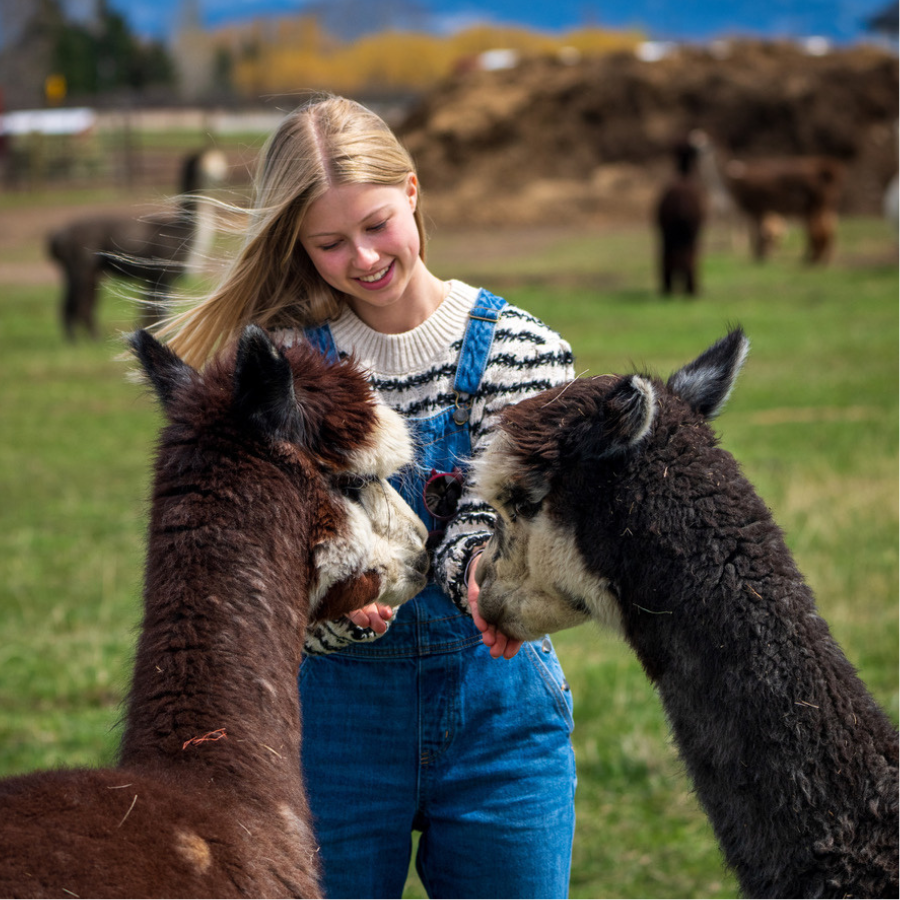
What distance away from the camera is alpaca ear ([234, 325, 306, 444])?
2832mm

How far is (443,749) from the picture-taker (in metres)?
3.38

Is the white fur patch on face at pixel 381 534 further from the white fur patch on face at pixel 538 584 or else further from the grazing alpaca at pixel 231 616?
the white fur patch on face at pixel 538 584

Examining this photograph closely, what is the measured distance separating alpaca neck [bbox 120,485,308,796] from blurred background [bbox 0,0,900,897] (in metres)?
0.55

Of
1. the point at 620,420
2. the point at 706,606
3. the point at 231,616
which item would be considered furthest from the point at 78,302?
the point at 706,606

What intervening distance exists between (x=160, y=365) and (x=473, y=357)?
0.86 m

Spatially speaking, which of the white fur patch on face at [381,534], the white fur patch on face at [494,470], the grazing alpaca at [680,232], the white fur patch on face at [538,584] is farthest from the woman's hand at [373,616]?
the grazing alpaca at [680,232]

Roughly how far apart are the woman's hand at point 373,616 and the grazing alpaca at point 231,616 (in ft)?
0.11

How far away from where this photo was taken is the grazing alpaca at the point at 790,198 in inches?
1036

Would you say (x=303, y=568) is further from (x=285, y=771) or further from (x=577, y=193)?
(x=577, y=193)

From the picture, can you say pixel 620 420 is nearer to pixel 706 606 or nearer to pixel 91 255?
pixel 706 606

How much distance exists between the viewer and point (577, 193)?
37.5 m

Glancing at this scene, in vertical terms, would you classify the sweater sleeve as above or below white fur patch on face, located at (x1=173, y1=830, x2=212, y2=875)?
above

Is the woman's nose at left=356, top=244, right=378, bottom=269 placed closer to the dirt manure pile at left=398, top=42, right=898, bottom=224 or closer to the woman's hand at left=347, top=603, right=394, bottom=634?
the woman's hand at left=347, top=603, right=394, bottom=634

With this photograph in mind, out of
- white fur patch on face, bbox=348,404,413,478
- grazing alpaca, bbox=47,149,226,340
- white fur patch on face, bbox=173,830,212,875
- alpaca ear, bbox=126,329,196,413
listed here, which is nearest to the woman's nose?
white fur patch on face, bbox=348,404,413,478
